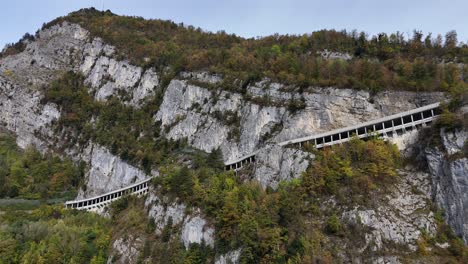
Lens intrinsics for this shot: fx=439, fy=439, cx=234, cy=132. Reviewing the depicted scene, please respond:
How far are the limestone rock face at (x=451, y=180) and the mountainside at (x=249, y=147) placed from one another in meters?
0.12

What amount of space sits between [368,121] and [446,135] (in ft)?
35.2

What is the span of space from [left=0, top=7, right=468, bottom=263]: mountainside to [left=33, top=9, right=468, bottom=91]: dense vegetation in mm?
320

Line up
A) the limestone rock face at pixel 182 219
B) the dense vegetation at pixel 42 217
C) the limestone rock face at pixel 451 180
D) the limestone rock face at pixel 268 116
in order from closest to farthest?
the limestone rock face at pixel 451 180 → the limestone rock face at pixel 182 219 → the dense vegetation at pixel 42 217 → the limestone rock face at pixel 268 116

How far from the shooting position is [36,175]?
85562 millimetres

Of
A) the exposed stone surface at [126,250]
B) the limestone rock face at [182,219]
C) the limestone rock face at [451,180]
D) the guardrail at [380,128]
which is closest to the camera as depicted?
the limestone rock face at [451,180]

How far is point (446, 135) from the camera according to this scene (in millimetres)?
47406

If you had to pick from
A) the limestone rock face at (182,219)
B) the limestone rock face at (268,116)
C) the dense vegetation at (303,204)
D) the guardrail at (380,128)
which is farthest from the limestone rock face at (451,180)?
the limestone rock face at (182,219)

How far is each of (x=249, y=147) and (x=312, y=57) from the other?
2149 cm

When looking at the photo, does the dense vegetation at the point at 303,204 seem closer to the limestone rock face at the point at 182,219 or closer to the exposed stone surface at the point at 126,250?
the limestone rock face at the point at 182,219

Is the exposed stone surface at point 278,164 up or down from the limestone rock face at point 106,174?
down

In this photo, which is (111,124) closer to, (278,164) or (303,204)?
(278,164)

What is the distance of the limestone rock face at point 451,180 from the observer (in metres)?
42.4

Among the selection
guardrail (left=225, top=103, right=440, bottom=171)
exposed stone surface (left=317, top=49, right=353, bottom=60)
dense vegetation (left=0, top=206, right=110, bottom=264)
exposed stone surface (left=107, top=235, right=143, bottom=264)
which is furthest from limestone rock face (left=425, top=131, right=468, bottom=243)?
dense vegetation (left=0, top=206, right=110, bottom=264)

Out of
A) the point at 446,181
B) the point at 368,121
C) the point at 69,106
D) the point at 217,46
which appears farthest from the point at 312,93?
the point at 69,106
